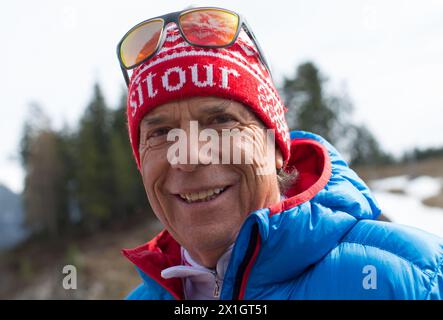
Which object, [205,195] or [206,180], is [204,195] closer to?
[205,195]

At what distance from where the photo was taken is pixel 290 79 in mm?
32281

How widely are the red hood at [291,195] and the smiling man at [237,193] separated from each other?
0.04 ft

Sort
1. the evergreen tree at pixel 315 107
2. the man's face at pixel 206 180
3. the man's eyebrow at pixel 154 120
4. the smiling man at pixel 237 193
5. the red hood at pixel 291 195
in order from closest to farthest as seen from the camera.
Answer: the smiling man at pixel 237 193, the man's face at pixel 206 180, the man's eyebrow at pixel 154 120, the red hood at pixel 291 195, the evergreen tree at pixel 315 107

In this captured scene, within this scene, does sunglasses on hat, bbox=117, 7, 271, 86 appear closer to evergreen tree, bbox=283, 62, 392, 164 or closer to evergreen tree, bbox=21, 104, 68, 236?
evergreen tree, bbox=283, 62, 392, 164

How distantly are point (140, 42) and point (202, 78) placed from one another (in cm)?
67

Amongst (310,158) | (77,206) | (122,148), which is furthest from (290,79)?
(310,158)

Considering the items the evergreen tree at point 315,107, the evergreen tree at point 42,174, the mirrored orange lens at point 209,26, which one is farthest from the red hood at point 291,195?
the evergreen tree at point 42,174

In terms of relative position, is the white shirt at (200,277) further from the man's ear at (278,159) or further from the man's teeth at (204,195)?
the man's ear at (278,159)

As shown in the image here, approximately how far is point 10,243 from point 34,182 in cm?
1243

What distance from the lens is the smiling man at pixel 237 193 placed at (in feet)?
6.09

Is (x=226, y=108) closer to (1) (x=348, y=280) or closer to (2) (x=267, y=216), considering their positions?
(2) (x=267, y=216)

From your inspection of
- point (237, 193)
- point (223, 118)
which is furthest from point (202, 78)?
point (237, 193)

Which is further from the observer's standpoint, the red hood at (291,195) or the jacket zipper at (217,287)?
the red hood at (291,195)

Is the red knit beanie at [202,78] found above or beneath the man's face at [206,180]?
above
